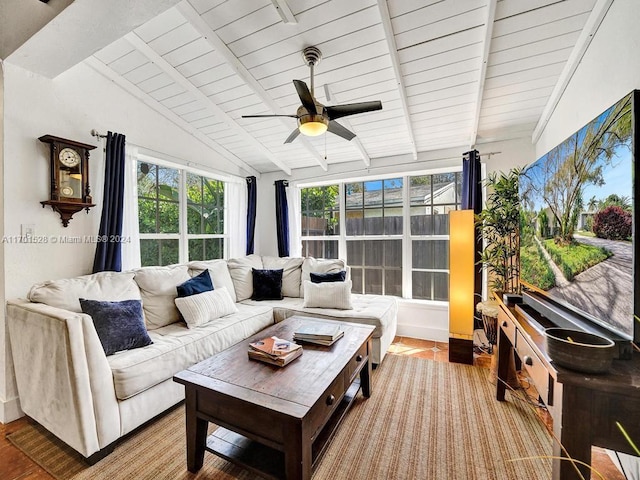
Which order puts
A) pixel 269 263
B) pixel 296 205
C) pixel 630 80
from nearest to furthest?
pixel 630 80 < pixel 269 263 < pixel 296 205

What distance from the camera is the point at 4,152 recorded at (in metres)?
2.02

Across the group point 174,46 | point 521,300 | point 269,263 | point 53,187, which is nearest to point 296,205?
point 269,263

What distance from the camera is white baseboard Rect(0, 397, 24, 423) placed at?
1939mm

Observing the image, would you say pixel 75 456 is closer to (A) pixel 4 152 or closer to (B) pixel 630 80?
(A) pixel 4 152

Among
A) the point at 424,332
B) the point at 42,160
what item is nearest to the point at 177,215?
the point at 42,160

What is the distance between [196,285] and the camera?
279 centimetres

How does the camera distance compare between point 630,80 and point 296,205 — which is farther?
point 296,205

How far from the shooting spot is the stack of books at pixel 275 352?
1648 millimetres

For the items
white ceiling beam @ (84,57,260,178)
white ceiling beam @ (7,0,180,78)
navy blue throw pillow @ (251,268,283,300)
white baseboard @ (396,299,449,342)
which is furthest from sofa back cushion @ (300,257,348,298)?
white ceiling beam @ (7,0,180,78)

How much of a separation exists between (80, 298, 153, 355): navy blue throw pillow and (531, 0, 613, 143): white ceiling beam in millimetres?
3524

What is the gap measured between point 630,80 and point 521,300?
1.43 metres

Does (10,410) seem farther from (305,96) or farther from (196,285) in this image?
(305,96)

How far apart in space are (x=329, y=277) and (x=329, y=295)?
0.97ft

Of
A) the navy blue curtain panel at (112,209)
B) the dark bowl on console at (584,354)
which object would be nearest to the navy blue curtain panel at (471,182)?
the dark bowl on console at (584,354)
